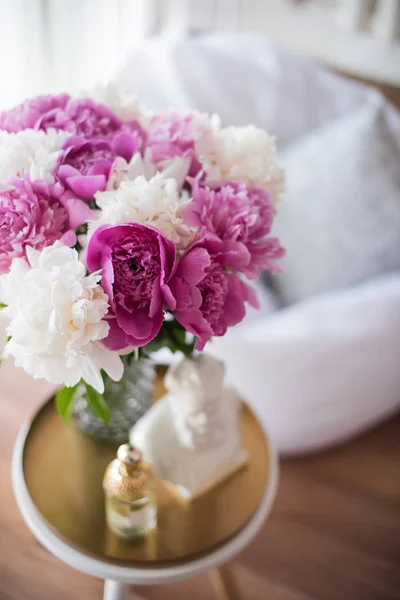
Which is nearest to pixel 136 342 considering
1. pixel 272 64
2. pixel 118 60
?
pixel 272 64

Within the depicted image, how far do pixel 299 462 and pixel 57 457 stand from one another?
0.63m

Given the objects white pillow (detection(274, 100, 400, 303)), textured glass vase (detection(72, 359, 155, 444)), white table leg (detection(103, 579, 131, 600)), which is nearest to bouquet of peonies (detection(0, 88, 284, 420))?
textured glass vase (detection(72, 359, 155, 444))

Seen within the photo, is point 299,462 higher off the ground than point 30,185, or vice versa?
point 30,185

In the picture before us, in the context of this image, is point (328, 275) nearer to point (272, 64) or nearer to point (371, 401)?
point (371, 401)

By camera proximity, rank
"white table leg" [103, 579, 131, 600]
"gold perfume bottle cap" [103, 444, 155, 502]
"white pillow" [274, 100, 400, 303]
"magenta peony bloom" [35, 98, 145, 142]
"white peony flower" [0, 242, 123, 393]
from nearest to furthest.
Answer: "white peony flower" [0, 242, 123, 393] < "magenta peony bloom" [35, 98, 145, 142] < "gold perfume bottle cap" [103, 444, 155, 502] < "white table leg" [103, 579, 131, 600] < "white pillow" [274, 100, 400, 303]

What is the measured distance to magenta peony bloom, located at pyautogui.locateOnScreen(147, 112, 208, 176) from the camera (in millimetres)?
676

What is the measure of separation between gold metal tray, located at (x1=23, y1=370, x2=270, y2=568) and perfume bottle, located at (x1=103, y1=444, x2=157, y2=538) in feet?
0.06

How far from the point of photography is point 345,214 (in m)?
1.39

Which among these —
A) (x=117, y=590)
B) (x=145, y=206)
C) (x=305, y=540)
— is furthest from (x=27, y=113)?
(x=305, y=540)

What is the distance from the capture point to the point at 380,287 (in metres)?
1.35

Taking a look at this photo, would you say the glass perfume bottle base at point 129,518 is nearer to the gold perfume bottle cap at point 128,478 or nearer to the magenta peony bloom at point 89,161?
the gold perfume bottle cap at point 128,478

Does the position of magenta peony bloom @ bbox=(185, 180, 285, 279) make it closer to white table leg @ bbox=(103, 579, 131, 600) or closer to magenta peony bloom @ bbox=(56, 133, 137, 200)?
magenta peony bloom @ bbox=(56, 133, 137, 200)

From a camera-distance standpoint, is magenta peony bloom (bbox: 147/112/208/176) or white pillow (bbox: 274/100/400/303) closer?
magenta peony bloom (bbox: 147/112/208/176)

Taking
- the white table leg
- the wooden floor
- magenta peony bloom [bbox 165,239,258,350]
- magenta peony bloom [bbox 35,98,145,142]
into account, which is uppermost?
magenta peony bloom [bbox 35,98,145,142]
